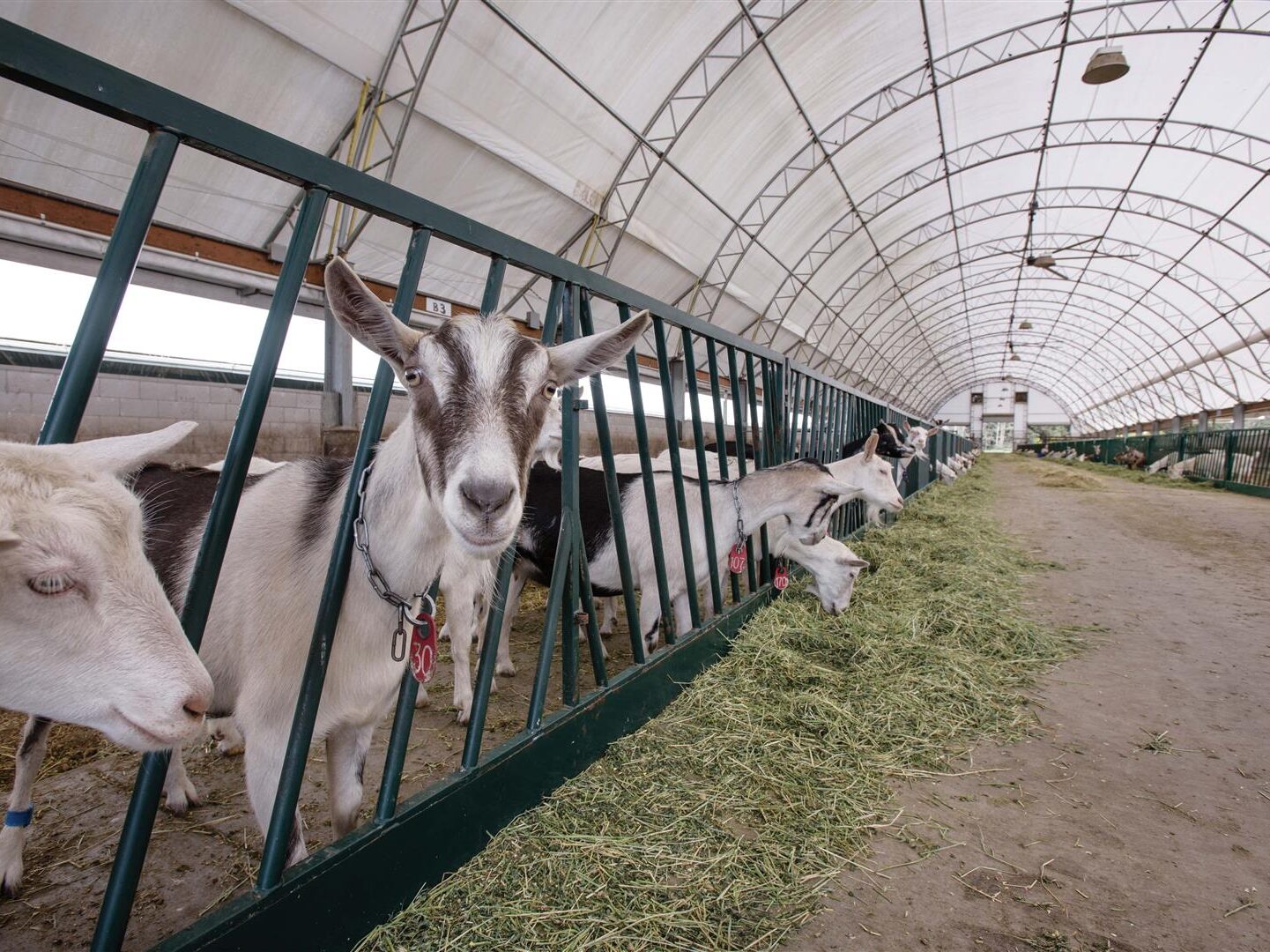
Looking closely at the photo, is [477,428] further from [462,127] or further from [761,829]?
[462,127]

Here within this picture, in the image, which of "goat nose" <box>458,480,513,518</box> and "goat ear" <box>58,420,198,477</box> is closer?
"goat ear" <box>58,420,198,477</box>

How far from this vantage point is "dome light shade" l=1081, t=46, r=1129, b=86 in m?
13.9

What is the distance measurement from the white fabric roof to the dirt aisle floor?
1081 cm

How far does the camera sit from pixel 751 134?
611 inches

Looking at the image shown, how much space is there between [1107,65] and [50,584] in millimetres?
19456

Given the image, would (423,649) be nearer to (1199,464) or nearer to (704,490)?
(704,490)

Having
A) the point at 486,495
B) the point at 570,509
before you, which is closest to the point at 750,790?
the point at 570,509

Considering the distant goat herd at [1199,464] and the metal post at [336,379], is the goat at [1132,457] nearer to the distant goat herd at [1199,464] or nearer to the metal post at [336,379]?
the distant goat herd at [1199,464]

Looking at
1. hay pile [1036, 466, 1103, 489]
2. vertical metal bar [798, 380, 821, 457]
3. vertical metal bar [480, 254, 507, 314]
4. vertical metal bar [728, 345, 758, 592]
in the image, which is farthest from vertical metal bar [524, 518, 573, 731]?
hay pile [1036, 466, 1103, 489]

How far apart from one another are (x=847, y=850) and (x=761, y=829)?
30 centimetres

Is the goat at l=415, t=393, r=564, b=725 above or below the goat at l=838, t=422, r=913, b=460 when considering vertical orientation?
below

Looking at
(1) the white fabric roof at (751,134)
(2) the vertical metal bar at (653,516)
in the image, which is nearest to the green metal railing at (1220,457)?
(1) the white fabric roof at (751,134)

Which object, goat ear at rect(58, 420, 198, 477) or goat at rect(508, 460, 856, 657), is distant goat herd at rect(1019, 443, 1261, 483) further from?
goat ear at rect(58, 420, 198, 477)

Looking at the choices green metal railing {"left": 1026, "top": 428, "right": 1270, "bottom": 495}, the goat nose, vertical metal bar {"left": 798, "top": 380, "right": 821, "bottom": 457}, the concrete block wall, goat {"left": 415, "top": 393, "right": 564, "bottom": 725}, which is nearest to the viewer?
the goat nose
